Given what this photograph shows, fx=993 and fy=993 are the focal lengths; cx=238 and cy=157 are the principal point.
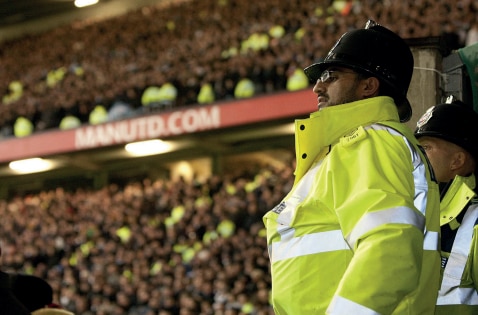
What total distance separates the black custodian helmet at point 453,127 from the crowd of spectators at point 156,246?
31.3 feet

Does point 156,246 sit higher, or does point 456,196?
point 456,196

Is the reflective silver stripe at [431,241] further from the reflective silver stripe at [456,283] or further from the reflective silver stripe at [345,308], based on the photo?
the reflective silver stripe at [456,283]

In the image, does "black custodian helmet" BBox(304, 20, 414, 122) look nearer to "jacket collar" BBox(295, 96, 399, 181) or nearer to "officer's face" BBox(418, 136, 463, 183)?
"jacket collar" BBox(295, 96, 399, 181)

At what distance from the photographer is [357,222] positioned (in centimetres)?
241

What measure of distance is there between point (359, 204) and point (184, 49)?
19.0 metres

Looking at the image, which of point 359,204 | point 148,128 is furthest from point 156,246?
point 359,204

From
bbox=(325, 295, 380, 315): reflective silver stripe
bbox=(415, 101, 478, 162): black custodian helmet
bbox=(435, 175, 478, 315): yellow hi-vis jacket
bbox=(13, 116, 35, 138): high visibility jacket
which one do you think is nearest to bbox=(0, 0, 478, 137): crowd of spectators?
bbox=(13, 116, 35, 138): high visibility jacket

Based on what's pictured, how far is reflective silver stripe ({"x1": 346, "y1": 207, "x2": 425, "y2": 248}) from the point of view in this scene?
235 cm

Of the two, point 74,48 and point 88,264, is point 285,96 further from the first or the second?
point 74,48

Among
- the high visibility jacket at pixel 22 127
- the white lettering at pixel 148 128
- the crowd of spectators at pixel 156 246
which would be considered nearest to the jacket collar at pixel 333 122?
the crowd of spectators at pixel 156 246

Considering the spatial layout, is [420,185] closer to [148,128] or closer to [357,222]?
[357,222]

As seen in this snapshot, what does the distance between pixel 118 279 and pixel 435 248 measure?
14148mm

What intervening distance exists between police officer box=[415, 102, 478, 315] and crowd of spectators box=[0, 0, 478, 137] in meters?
11.1

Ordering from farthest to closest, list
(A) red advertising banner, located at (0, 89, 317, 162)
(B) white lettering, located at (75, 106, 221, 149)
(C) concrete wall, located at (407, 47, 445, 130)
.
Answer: (B) white lettering, located at (75, 106, 221, 149), (A) red advertising banner, located at (0, 89, 317, 162), (C) concrete wall, located at (407, 47, 445, 130)
